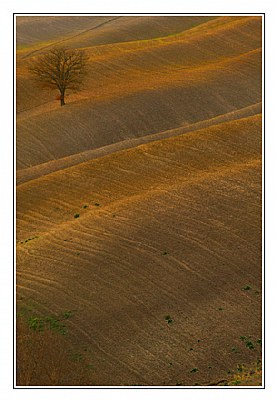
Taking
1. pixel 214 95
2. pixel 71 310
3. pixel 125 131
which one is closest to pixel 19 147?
pixel 125 131

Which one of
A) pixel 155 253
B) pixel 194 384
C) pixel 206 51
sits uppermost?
pixel 206 51

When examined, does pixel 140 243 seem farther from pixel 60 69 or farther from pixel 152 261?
pixel 60 69

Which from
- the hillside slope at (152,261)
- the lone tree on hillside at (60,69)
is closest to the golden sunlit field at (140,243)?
the hillside slope at (152,261)

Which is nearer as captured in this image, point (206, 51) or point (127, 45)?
point (206, 51)

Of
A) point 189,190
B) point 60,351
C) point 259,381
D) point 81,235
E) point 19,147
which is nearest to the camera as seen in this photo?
point 259,381

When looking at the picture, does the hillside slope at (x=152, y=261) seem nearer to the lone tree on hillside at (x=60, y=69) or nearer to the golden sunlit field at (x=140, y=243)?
the golden sunlit field at (x=140, y=243)

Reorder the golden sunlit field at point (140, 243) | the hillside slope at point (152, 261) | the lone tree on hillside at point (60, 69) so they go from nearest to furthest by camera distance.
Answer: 1. the golden sunlit field at point (140, 243)
2. the hillside slope at point (152, 261)
3. the lone tree on hillside at point (60, 69)

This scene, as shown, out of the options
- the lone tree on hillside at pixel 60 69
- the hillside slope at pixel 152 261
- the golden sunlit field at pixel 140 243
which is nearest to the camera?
the golden sunlit field at pixel 140 243

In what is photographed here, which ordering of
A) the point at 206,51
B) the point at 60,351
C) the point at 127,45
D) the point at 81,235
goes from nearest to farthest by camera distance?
the point at 60,351 < the point at 81,235 < the point at 206,51 < the point at 127,45

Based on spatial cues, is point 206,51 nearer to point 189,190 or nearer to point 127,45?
point 127,45

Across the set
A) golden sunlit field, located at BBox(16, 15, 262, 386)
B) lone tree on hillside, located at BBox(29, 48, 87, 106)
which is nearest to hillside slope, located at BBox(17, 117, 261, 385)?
golden sunlit field, located at BBox(16, 15, 262, 386)
